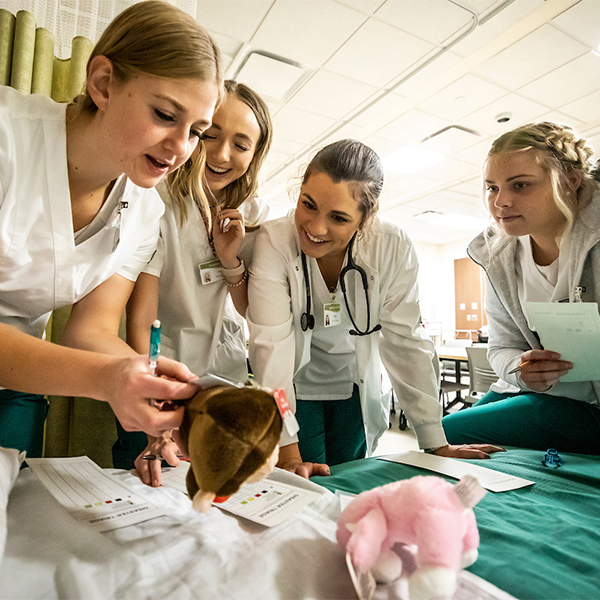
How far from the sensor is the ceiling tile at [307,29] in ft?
8.73

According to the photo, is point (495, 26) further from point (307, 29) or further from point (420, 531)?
point (420, 531)

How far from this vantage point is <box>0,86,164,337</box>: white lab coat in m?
0.84

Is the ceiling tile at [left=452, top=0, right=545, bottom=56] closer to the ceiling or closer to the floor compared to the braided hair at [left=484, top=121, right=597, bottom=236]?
closer to the ceiling

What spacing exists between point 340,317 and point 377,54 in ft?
8.57

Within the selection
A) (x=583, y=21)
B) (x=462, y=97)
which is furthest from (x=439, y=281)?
(x=583, y=21)

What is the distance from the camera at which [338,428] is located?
1.61 m

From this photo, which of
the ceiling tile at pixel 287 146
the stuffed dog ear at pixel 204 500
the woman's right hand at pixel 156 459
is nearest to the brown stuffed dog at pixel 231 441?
the stuffed dog ear at pixel 204 500

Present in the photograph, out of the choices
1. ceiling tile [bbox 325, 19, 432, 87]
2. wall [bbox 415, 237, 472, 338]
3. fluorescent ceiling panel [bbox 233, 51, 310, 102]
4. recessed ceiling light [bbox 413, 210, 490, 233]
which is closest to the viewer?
ceiling tile [bbox 325, 19, 432, 87]

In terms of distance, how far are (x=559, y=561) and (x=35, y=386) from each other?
95 centimetres

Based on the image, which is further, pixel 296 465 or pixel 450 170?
pixel 450 170

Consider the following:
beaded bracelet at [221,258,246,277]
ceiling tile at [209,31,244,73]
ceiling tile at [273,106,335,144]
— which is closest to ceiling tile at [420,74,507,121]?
ceiling tile at [273,106,335,144]

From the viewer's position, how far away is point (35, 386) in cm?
74

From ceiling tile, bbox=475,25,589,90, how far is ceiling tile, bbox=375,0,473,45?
527 mm

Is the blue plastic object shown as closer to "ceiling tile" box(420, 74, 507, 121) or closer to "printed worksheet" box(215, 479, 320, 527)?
"printed worksheet" box(215, 479, 320, 527)
